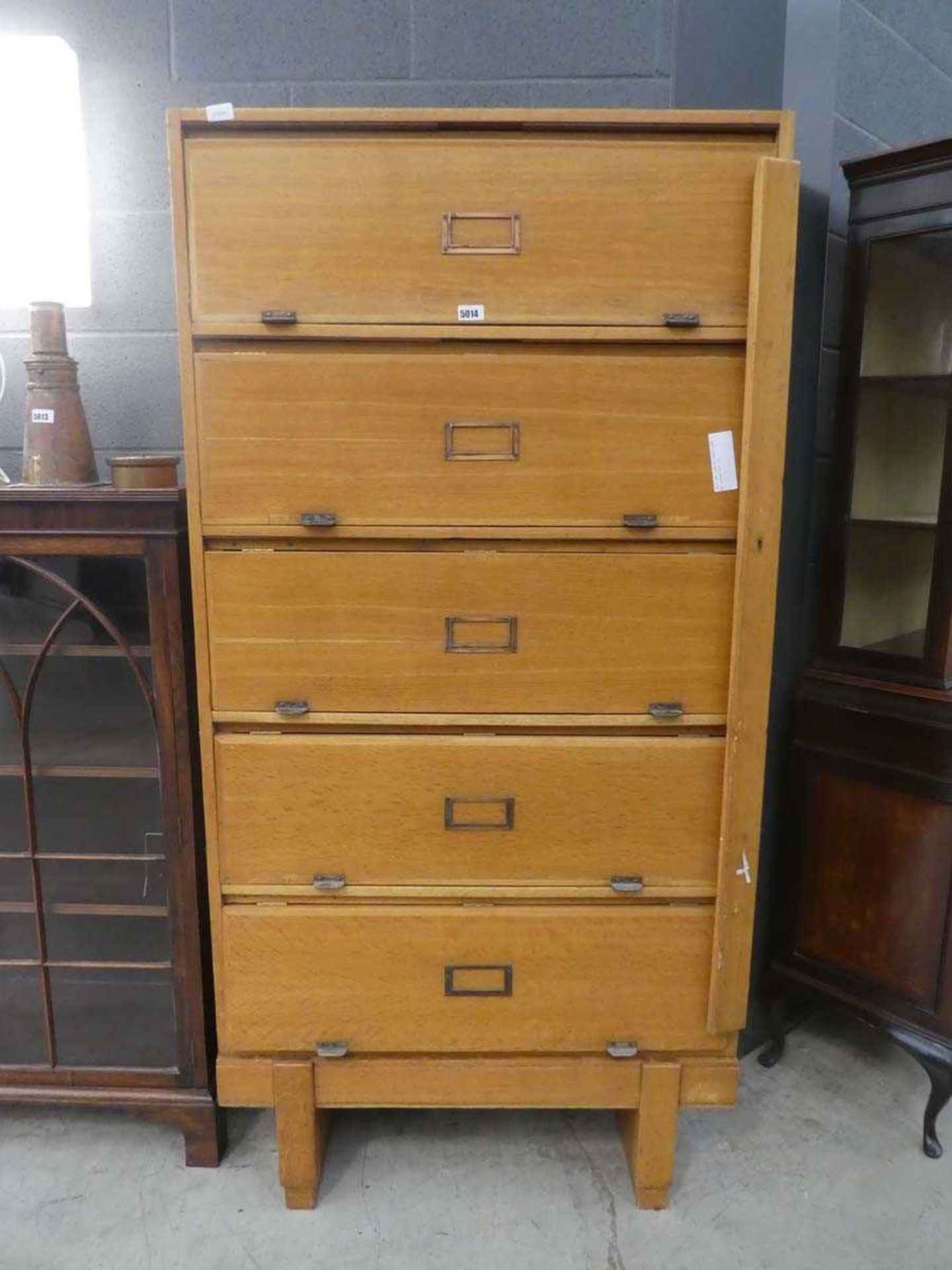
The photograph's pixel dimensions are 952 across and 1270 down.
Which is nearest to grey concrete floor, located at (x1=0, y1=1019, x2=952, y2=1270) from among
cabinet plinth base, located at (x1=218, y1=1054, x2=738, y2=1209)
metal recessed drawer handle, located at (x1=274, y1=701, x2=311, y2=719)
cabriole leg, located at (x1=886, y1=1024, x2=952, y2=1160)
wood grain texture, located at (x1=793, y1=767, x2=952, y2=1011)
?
cabriole leg, located at (x1=886, y1=1024, x2=952, y2=1160)

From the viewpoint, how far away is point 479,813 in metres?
1.28

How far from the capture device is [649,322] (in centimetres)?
116

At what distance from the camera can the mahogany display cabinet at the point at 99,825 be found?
135 centimetres

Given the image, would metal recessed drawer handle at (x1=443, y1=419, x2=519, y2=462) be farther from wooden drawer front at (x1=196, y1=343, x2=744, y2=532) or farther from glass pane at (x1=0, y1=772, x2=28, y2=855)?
glass pane at (x1=0, y1=772, x2=28, y2=855)

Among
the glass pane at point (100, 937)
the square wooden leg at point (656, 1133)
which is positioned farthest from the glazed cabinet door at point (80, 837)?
the square wooden leg at point (656, 1133)

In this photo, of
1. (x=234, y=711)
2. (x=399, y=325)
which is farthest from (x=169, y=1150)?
(x=399, y=325)

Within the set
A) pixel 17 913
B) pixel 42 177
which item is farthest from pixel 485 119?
pixel 17 913

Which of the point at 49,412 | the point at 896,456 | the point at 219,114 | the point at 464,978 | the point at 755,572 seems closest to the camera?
the point at 219,114

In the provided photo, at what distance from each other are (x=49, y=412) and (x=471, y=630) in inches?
33.4

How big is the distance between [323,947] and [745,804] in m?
0.70

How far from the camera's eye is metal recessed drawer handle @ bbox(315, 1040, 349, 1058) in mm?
1327

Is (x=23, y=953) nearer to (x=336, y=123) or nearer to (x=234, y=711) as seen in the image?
(x=234, y=711)

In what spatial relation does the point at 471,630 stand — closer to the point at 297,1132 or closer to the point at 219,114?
the point at 219,114

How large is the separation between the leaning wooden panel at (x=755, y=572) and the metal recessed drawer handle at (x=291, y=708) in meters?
0.64
